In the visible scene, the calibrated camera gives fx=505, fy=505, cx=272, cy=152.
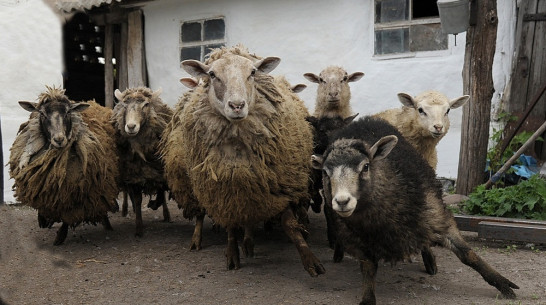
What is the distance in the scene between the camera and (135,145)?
6.48m

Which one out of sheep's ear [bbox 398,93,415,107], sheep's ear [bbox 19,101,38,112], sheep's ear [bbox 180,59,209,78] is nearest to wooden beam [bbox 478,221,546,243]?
sheep's ear [bbox 398,93,415,107]

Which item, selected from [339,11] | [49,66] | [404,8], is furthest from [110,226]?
[404,8]

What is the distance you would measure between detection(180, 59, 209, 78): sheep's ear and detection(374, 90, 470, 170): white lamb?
2.22 metres

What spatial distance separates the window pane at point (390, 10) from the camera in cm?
846

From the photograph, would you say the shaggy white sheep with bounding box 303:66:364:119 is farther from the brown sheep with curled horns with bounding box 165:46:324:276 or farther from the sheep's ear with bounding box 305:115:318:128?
the brown sheep with curled horns with bounding box 165:46:324:276

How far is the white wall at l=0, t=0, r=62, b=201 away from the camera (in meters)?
7.56

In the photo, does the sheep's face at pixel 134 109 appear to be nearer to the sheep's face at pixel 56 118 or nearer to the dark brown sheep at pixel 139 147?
the dark brown sheep at pixel 139 147

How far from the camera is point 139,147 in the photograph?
21.3ft

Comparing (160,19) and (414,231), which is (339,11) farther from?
(414,231)

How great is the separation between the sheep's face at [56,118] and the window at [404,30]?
198 inches

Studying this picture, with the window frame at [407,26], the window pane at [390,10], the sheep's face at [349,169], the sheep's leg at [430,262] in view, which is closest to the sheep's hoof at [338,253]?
the sheep's leg at [430,262]

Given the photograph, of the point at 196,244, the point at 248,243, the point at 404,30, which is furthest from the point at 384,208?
the point at 404,30

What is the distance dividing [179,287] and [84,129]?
262cm

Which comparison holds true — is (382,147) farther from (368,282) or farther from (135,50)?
(135,50)
